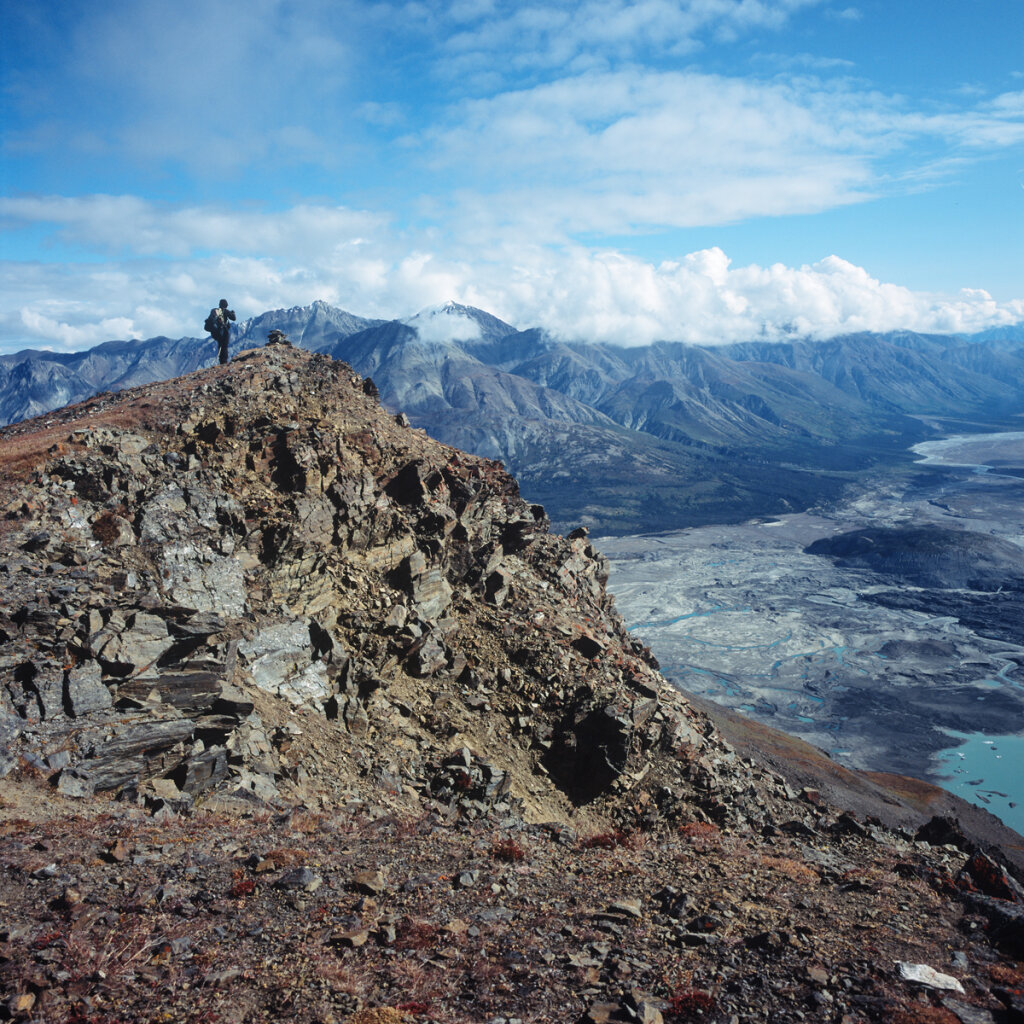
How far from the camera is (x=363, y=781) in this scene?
15.7m

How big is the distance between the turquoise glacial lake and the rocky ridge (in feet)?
152

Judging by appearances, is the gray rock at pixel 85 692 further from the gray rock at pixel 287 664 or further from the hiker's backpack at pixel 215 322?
the hiker's backpack at pixel 215 322

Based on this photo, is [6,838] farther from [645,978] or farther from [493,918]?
[645,978]

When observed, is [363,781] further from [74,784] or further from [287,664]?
[74,784]

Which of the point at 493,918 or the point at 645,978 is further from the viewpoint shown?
the point at 493,918

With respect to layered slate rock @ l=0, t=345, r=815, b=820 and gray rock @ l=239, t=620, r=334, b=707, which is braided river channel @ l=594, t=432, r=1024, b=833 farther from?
gray rock @ l=239, t=620, r=334, b=707

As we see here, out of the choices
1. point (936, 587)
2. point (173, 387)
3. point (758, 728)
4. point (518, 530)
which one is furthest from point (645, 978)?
point (936, 587)

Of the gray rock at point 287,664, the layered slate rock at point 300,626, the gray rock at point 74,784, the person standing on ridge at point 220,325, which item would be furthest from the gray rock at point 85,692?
the person standing on ridge at point 220,325

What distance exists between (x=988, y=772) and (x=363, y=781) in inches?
2790

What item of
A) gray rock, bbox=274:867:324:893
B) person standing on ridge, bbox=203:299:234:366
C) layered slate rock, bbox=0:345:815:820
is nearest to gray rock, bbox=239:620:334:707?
layered slate rock, bbox=0:345:815:820

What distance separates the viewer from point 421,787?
642 inches

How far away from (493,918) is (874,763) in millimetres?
65007

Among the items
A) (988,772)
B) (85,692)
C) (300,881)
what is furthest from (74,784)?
(988,772)

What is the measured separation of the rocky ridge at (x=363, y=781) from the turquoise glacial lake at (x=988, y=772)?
4629 cm
